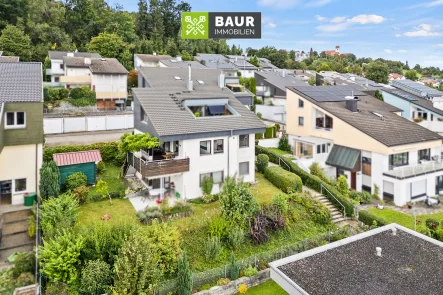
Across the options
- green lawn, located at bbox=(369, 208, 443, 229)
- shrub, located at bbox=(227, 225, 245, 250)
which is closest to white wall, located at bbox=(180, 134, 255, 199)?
shrub, located at bbox=(227, 225, 245, 250)

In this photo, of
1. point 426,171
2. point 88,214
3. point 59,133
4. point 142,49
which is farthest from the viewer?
point 142,49

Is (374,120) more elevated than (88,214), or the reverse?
(374,120)

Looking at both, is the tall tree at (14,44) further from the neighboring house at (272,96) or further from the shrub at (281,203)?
the shrub at (281,203)

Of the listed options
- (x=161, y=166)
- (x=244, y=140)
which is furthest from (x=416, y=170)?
(x=161, y=166)

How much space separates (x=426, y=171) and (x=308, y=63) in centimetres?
10637

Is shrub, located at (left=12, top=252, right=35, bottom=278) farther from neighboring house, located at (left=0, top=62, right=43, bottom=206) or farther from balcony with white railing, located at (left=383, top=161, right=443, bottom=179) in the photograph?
balcony with white railing, located at (left=383, top=161, right=443, bottom=179)

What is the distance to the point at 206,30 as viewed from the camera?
18812 mm

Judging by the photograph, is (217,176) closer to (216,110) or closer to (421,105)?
(216,110)

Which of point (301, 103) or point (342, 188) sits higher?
point (301, 103)

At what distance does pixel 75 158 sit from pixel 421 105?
3956 cm

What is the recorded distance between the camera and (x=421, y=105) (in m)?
41.9

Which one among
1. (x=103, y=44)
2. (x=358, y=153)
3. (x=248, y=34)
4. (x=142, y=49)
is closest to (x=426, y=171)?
(x=358, y=153)

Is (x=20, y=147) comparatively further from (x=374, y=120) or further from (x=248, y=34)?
(x=374, y=120)

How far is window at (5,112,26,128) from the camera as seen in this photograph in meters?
20.9
